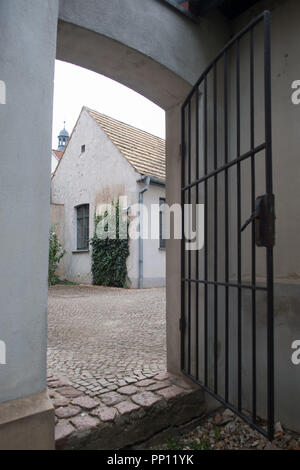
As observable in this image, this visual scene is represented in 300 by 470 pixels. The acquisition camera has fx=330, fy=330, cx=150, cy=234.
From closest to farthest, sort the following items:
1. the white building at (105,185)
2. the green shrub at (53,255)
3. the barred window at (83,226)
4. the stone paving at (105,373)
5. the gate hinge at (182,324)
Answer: the stone paving at (105,373), the gate hinge at (182,324), the white building at (105,185), the green shrub at (53,255), the barred window at (83,226)

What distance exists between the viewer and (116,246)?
34.3 feet

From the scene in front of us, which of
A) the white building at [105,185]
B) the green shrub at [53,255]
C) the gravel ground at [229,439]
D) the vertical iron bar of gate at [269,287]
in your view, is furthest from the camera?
the green shrub at [53,255]

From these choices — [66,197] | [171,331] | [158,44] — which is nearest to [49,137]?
[158,44]

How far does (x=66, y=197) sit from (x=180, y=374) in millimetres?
10946

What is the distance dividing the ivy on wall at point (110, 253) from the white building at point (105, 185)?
0.81 feet

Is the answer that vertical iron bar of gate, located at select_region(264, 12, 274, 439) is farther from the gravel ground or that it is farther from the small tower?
the small tower

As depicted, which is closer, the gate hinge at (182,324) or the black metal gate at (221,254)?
the black metal gate at (221,254)

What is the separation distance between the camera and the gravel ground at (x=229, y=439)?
228 cm

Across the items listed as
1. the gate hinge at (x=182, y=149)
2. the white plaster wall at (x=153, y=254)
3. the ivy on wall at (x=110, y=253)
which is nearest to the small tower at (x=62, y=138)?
the ivy on wall at (x=110, y=253)

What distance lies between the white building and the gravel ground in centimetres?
744

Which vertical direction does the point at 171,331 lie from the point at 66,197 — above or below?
below

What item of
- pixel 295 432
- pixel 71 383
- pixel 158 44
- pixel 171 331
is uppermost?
pixel 158 44

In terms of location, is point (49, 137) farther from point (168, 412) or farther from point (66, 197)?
point (66, 197)

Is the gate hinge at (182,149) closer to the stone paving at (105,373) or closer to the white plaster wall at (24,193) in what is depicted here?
the white plaster wall at (24,193)
